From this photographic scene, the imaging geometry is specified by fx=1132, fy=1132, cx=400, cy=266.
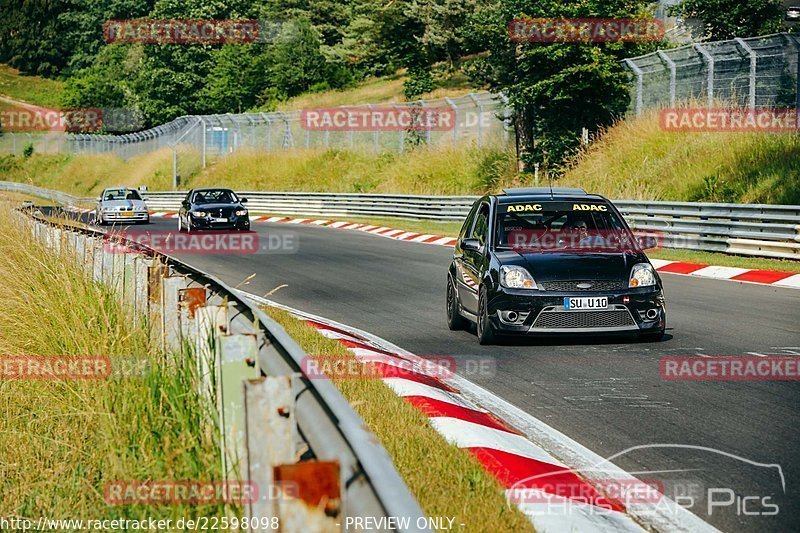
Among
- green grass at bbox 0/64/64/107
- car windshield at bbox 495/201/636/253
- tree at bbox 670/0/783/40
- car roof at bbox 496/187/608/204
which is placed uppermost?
green grass at bbox 0/64/64/107

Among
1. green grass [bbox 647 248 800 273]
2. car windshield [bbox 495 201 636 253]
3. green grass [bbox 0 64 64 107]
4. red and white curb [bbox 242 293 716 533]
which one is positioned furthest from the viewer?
green grass [bbox 0 64 64 107]

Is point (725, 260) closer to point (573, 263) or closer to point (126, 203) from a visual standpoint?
point (573, 263)

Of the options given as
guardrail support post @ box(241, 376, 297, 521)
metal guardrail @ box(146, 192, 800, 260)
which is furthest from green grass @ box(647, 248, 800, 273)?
guardrail support post @ box(241, 376, 297, 521)

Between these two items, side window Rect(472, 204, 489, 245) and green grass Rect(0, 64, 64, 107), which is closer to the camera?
side window Rect(472, 204, 489, 245)

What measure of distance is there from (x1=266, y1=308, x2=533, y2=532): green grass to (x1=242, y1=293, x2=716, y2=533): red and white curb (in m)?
0.13

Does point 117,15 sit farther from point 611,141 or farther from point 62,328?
point 62,328

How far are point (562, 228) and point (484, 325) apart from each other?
169 cm

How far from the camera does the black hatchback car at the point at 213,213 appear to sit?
33.7 meters

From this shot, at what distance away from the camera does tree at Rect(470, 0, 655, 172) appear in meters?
34.1

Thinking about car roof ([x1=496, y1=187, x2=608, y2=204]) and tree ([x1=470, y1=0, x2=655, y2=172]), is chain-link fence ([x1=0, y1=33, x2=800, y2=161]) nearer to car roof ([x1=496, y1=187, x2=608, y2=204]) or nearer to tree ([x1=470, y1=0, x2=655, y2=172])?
tree ([x1=470, y1=0, x2=655, y2=172])

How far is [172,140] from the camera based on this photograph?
68.1m

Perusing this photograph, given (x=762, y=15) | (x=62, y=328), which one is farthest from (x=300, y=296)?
(x=762, y=15)

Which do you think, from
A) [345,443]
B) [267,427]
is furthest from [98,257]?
[345,443]

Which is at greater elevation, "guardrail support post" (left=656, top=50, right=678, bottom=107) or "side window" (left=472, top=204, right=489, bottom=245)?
"guardrail support post" (left=656, top=50, right=678, bottom=107)
